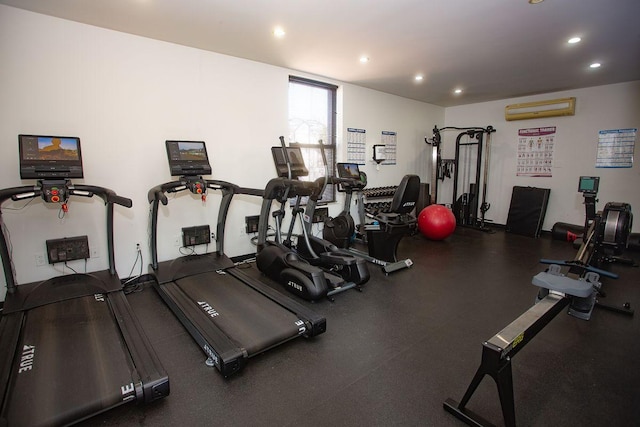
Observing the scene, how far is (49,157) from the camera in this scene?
2.47 m

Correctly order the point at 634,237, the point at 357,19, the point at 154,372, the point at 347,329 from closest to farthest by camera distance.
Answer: the point at 154,372
the point at 347,329
the point at 357,19
the point at 634,237

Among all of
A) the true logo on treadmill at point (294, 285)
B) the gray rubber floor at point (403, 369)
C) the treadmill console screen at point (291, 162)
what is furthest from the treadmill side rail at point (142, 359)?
the treadmill console screen at point (291, 162)

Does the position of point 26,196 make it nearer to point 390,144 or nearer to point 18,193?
point 18,193

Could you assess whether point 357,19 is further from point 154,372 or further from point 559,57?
point 154,372

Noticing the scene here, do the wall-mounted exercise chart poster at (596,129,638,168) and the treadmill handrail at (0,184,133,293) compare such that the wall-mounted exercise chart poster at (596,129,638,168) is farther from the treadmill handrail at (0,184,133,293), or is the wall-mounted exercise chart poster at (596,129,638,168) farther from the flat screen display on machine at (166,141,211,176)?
the treadmill handrail at (0,184,133,293)

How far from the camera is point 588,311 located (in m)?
2.04

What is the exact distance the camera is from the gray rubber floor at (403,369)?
1.65m

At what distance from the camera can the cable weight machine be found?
612cm

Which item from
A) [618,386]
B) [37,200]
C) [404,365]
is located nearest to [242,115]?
[37,200]

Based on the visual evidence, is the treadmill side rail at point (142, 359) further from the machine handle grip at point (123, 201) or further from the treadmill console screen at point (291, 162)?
the treadmill console screen at point (291, 162)

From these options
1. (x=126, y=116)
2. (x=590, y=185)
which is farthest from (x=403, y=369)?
(x=126, y=116)

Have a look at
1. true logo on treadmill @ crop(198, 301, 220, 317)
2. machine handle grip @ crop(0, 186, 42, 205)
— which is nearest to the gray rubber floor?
true logo on treadmill @ crop(198, 301, 220, 317)

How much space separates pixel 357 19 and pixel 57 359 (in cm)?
332

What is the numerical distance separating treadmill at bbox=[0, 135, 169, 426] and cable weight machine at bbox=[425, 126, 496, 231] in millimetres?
5595
